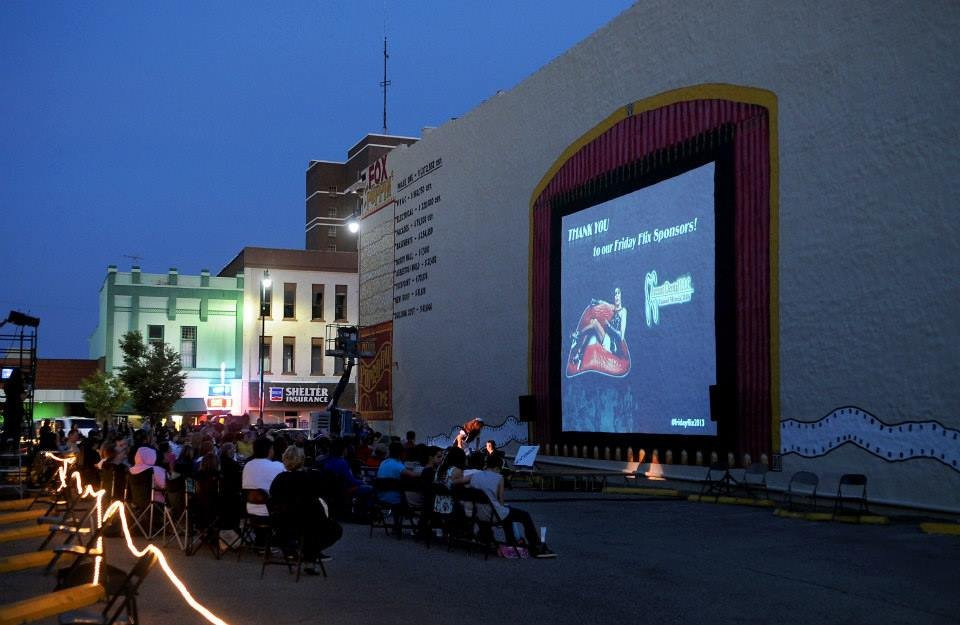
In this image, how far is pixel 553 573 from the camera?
10.2 metres

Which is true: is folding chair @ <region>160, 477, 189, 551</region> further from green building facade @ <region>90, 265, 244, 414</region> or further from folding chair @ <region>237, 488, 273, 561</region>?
green building facade @ <region>90, 265, 244, 414</region>

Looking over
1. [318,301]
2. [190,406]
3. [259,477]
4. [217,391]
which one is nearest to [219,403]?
[217,391]

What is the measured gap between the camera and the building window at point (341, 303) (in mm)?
55688

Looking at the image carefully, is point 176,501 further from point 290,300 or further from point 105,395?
point 290,300

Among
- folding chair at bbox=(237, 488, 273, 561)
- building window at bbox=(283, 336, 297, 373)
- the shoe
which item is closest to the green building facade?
building window at bbox=(283, 336, 297, 373)

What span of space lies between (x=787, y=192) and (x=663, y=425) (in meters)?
5.69

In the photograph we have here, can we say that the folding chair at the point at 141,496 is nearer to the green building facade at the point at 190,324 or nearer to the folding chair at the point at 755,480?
the folding chair at the point at 755,480

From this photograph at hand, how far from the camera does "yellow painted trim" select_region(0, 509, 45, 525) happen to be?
15.8m

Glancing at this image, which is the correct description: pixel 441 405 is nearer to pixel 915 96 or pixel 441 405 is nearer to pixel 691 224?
pixel 691 224

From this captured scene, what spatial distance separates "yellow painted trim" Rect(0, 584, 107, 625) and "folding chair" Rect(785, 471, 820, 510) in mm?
11534

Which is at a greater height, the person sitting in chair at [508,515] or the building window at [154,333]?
the building window at [154,333]

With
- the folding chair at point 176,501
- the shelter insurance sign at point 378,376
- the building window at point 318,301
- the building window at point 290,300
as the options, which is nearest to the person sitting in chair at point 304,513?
the folding chair at point 176,501

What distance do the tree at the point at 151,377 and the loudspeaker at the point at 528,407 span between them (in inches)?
978

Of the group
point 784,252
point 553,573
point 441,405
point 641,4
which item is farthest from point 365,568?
point 441,405
